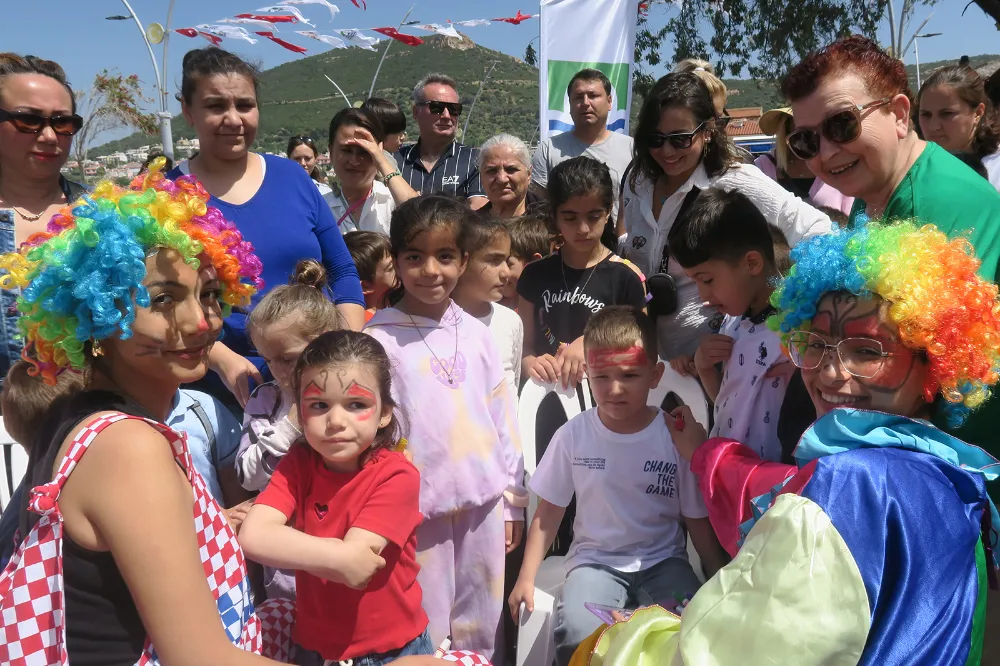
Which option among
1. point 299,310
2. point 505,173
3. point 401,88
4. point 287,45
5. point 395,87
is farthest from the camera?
point 395,87

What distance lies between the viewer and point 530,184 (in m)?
5.16

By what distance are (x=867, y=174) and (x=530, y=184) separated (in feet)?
10.1

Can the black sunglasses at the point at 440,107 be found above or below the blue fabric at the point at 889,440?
above

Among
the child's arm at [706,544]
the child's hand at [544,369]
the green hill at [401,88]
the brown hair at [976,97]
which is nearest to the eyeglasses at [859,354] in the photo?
the child's arm at [706,544]

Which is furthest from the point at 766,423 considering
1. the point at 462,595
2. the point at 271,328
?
the point at 271,328

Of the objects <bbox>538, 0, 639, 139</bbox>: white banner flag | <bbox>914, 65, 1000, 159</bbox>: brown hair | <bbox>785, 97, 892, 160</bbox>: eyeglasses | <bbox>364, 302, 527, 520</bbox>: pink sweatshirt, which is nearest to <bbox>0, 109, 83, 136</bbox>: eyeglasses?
<bbox>364, 302, 527, 520</bbox>: pink sweatshirt

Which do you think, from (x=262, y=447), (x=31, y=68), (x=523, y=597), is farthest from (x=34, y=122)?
(x=523, y=597)

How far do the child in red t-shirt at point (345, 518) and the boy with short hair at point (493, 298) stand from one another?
1.18 metres

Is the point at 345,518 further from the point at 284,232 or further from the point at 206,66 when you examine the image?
the point at 206,66

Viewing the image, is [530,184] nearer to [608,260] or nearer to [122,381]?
[608,260]

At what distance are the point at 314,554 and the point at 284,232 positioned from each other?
1.46 meters

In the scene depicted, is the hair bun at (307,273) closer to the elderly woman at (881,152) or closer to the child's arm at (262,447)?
the child's arm at (262,447)

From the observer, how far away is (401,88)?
60594mm

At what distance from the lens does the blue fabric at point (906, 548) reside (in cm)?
148
